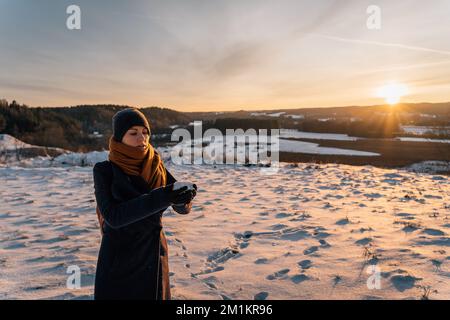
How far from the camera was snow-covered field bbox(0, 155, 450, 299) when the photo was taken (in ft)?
11.0

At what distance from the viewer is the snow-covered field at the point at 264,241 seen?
334 cm

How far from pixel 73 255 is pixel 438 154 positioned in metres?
22.1

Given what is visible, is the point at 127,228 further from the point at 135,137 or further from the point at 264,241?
the point at 264,241

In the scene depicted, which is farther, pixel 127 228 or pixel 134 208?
pixel 127 228

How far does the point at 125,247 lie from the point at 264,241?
317cm

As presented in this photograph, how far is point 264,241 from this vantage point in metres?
4.76

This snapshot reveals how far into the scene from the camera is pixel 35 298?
10.0 ft

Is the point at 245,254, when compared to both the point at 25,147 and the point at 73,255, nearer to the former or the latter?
the point at 73,255

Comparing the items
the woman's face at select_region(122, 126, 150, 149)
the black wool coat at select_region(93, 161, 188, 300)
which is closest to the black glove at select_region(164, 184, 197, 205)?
the black wool coat at select_region(93, 161, 188, 300)

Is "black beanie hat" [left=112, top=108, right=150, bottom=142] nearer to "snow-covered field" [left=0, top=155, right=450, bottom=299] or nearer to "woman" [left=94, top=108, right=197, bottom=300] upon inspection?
"woman" [left=94, top=108, right=197, bottom=300]

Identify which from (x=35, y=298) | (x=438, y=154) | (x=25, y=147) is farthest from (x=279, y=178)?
(x=438, y=154)

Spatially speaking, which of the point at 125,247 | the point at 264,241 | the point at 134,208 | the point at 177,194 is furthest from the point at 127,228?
the point at 264,241

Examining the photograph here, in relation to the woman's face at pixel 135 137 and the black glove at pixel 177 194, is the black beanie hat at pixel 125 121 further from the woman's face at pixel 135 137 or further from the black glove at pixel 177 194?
the black glove at pixel 177 194

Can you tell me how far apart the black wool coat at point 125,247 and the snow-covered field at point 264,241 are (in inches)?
51.1
